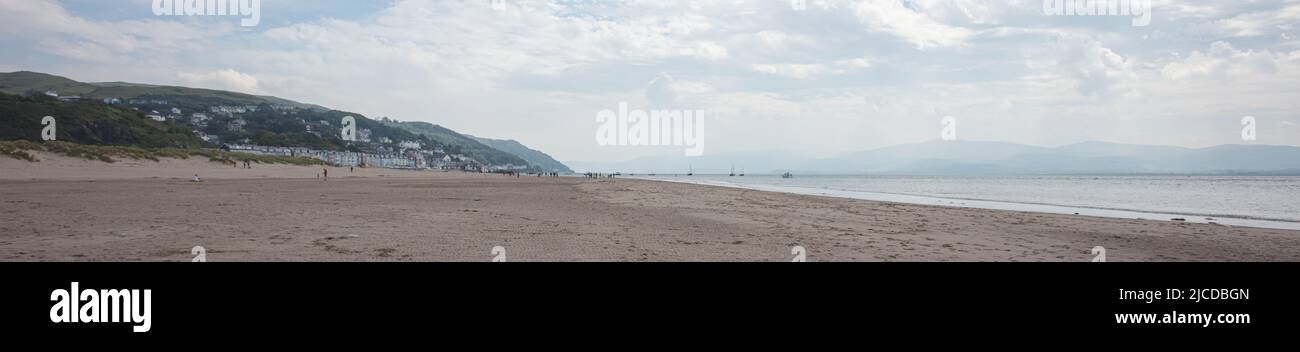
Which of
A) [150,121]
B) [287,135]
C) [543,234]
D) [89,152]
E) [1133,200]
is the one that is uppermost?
[150,121]

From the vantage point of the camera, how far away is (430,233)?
12.4m

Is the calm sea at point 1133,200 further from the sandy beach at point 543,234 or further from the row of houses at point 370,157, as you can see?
the row of houses at point 370,157

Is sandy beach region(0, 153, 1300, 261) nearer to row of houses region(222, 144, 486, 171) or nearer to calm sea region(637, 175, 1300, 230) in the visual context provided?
calm sea region(637, 175, 1300, 230)

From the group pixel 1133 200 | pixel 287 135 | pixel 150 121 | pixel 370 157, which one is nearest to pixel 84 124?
pixel 150 121

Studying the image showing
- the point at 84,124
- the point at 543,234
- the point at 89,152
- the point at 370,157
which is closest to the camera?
the point at 543,234

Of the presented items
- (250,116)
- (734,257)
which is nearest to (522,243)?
(734,257)

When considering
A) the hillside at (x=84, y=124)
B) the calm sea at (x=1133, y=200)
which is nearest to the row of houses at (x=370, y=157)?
the hillside at (x=84, y=124)

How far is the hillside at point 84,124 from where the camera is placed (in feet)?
230

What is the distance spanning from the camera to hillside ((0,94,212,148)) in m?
70.2

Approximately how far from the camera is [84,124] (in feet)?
256

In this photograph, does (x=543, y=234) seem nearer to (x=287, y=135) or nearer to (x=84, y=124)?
(x=84, y=124)

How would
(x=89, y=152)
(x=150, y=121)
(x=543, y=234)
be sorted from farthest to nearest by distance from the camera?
(x=150, y=121) → (x=89, y=152) → (x=543, y=234)
